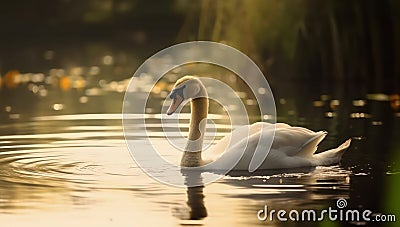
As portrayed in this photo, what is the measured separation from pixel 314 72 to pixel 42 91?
5.03 meters

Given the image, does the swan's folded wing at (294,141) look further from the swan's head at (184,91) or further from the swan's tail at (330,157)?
the swan's head at (184,91)

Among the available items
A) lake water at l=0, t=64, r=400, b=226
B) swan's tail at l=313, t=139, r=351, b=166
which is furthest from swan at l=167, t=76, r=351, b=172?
lake water at l=0, t=64, r=400, b=226

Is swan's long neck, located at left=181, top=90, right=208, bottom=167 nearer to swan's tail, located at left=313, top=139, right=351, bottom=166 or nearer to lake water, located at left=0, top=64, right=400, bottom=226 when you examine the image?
lake water, located at left=0, top=64, right=400, bottom=226

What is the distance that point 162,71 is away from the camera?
83.4 ft

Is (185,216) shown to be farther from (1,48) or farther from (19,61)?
(1,48)

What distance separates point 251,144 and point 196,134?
71cm

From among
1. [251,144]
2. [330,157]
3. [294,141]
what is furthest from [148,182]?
[330,157]

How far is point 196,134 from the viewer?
11891 mm

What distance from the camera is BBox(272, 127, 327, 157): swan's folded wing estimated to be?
11.7 m

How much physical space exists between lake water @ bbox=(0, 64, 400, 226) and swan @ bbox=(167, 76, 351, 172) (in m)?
0.16

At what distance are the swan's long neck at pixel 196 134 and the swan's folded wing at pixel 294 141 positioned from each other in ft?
2.47

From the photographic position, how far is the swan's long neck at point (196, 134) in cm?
1159

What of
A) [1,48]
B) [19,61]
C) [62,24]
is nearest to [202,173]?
[19,61]

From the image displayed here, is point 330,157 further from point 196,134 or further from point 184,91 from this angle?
point 184,91
